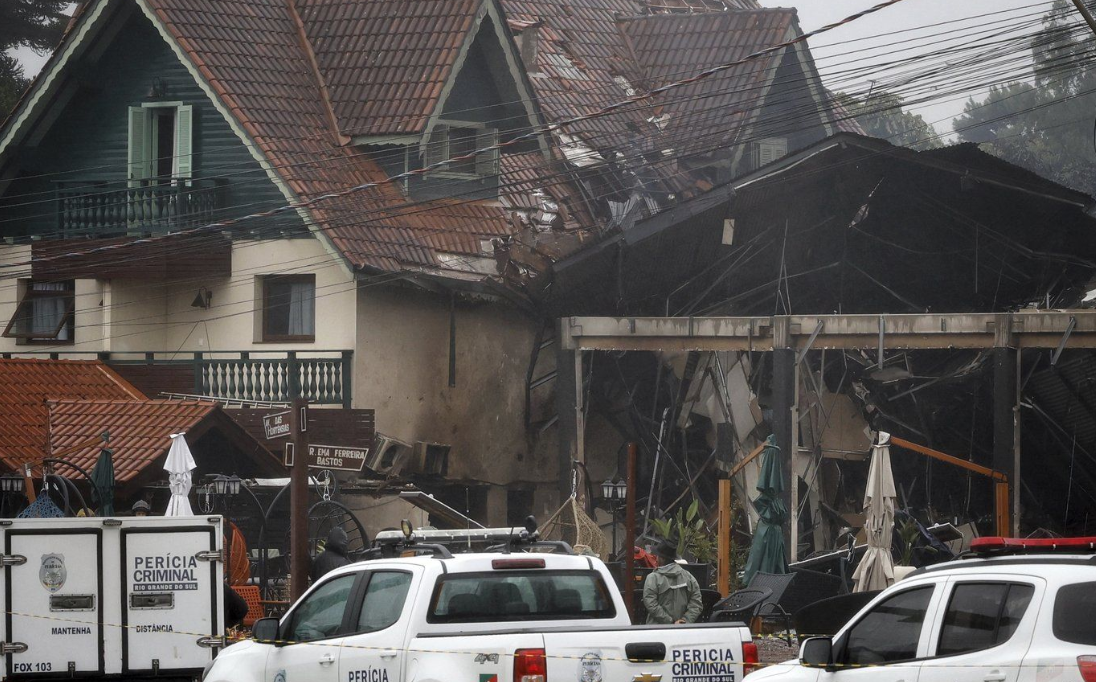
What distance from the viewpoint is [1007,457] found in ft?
66.8

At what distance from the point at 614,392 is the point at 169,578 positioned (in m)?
13.1

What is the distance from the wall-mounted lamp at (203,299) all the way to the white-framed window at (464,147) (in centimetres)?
426

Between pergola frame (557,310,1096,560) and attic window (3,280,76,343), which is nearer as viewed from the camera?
Result: pergola frame (557,310,1096,560)

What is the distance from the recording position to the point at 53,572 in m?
13.4

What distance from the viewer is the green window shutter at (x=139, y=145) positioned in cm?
2694

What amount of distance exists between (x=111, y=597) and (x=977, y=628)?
838cm

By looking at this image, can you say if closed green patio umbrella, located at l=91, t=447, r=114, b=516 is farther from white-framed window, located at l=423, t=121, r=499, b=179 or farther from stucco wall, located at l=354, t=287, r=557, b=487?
white-framed window, located at l=423, t=121, r=499, b=179

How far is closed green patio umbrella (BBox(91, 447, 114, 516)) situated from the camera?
67.1 feet

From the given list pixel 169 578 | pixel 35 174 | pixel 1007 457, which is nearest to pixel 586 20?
pixel 35 174

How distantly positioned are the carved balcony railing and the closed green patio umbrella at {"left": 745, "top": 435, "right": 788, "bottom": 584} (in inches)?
439

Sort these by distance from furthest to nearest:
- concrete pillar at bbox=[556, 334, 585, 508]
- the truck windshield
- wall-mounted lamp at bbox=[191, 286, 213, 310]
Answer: wall-mounted lamp at bbox=[191, 286, 213, 310] → concrete pillar at bbox=[556, 334, 585, 508] → the truck windshield

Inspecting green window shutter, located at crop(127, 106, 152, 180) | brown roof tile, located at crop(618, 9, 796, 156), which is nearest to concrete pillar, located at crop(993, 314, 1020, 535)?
brown roof tile, located at crop(618, 9, 796, 156)

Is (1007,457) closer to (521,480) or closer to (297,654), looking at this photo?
(521,480)

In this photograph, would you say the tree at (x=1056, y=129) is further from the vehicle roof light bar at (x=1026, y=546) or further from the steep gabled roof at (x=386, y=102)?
the vehicle roof light bar at (x=1026, y=546)
